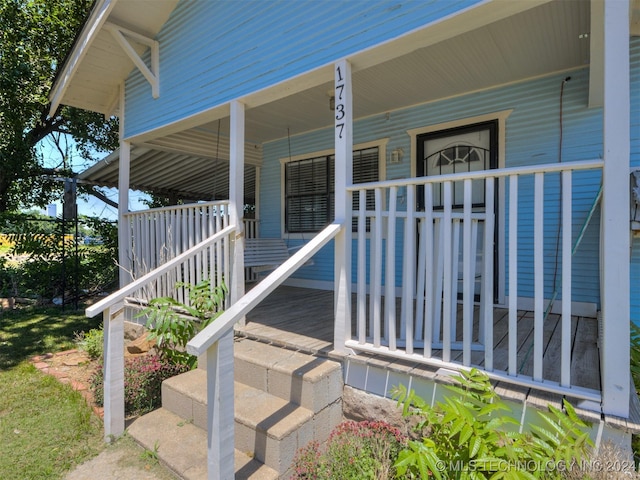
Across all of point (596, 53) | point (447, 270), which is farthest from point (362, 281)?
point (596, 53)

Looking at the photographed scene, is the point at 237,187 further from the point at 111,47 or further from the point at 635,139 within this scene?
the point at 635,139

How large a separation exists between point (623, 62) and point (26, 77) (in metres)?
9.53

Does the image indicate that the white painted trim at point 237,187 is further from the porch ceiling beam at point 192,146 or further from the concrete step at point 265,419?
the porch ceiling beam at point 192,146

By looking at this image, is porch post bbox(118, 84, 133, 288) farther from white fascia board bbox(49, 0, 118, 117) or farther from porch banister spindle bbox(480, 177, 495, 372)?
porch banister spindle bbox(480, 177, 495, 372)

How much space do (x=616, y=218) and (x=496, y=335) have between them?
1.54 meters

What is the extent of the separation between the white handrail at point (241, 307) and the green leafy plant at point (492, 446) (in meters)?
0.96

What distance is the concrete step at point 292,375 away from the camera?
2234mm

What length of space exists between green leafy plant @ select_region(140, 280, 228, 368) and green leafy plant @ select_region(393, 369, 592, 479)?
1849 millimetres

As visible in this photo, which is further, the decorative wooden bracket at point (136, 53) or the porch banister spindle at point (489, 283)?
the decorative wooden bracket at point (136, 53)

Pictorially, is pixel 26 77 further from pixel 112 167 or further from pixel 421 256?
pixel 421 256

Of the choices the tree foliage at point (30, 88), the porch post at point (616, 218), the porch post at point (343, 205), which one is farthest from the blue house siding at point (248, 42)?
the tree foliage at point (30, 88)

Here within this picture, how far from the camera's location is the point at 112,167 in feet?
20.6

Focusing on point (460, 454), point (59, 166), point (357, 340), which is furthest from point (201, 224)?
point (59, 166)

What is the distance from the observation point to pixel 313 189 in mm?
5625
